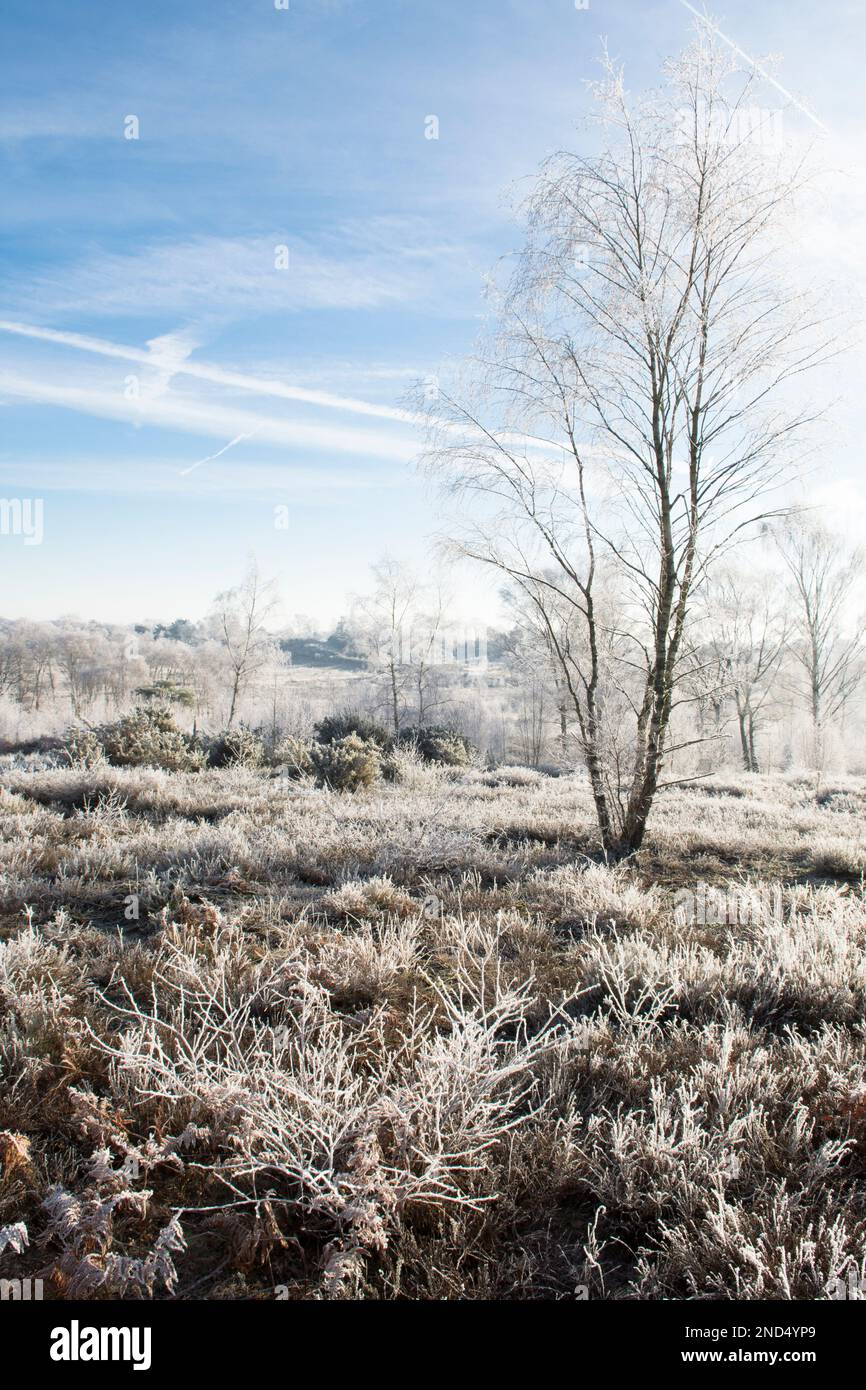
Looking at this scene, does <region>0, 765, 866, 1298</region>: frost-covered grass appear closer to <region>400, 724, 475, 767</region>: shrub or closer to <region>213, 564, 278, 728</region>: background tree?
<region>400, 724, 475, 767</region>: shrub

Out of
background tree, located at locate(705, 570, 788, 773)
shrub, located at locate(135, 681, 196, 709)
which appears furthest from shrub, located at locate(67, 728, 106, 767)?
background tree, located at locate(705, 570, 788, 773)

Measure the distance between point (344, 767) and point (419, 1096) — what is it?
11.8 metres

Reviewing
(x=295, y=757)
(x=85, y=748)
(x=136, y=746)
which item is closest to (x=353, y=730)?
(x=295, y=757)

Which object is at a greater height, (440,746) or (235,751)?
(235,751)

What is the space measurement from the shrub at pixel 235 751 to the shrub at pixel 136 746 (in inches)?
39.1

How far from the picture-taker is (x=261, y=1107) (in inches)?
94.8

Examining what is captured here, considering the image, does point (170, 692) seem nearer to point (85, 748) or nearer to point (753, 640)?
point (85, 748)

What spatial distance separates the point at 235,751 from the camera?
54.6 ft

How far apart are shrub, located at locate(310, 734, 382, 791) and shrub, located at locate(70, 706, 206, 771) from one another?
252 cm

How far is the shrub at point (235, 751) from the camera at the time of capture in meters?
16.3
